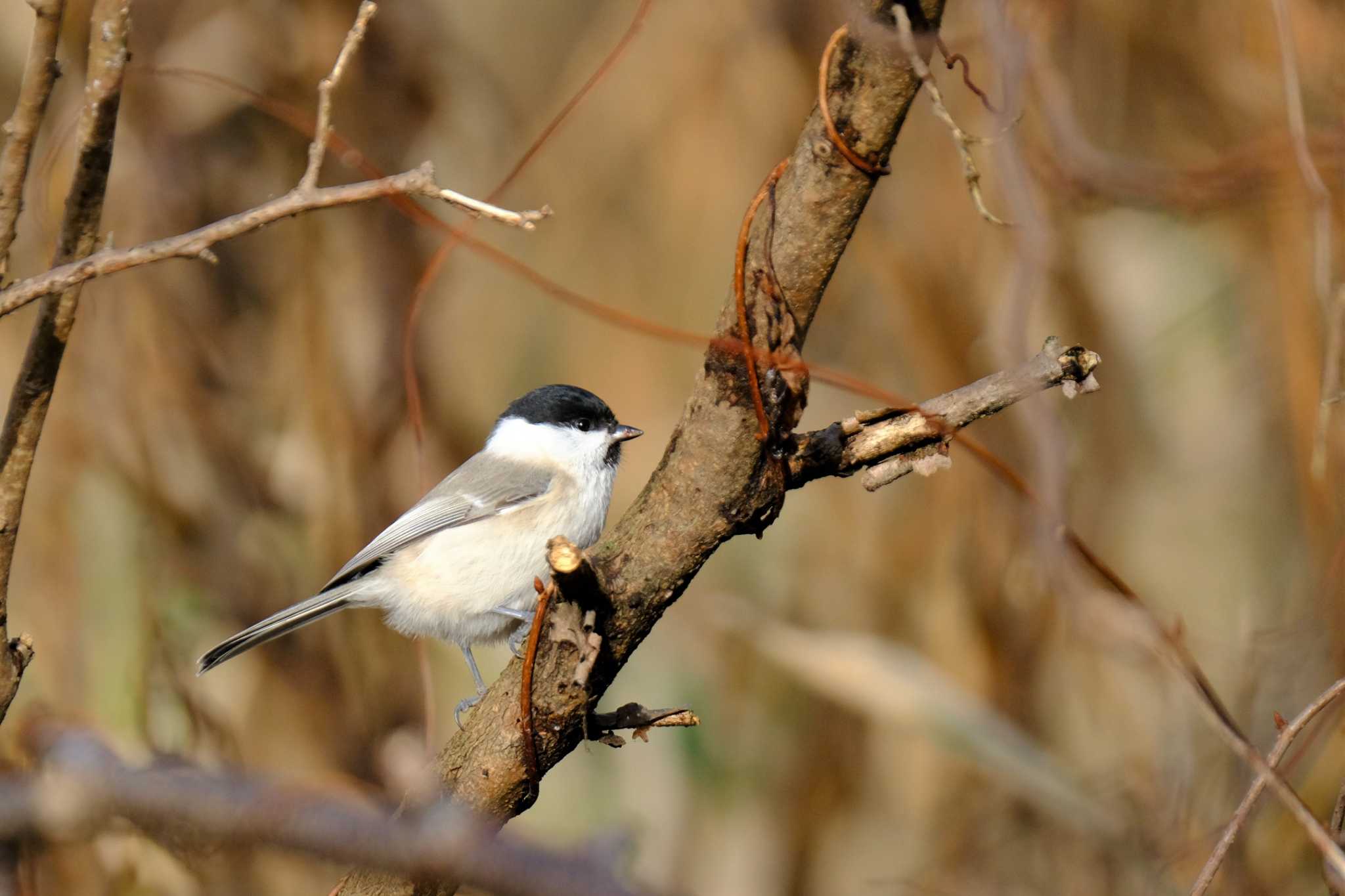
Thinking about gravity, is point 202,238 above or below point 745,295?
above

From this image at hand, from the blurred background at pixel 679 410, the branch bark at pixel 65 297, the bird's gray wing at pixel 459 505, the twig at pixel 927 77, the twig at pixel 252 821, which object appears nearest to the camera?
the twig at pixel 252 821

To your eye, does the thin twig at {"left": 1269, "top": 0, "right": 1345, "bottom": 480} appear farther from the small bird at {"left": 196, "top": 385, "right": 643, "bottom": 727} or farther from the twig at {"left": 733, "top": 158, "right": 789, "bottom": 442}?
the small bird at {"left": 196, "top": 385, "right": 643, "bottom": 727}

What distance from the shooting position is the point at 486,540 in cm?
238

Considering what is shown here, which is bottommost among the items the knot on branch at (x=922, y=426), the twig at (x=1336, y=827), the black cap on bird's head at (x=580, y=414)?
the twig at (x=1336, y=827)

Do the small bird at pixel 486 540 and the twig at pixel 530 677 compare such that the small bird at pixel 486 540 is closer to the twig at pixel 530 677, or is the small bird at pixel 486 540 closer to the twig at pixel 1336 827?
the twig at pixel 530 677

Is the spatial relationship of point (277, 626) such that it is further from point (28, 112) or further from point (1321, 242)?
point (1321, 242)

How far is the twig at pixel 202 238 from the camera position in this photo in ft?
4.21

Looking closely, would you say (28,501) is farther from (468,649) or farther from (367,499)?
(468,649)

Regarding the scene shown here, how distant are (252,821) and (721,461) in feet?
3.16

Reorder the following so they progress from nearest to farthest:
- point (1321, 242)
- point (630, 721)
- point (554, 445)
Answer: point (630, 721)
point (1321, 242)
point (554, 445)

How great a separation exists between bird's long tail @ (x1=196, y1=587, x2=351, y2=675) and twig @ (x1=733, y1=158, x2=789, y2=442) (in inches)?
53.2

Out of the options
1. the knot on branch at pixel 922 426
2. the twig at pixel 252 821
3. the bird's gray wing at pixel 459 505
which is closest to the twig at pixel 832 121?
the knot on branch at pixel 922 426

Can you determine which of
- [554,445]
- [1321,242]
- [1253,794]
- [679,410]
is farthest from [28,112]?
[679,410]

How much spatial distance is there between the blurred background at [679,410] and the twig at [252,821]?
2.65m
